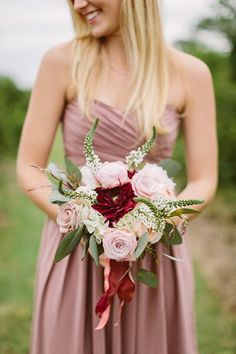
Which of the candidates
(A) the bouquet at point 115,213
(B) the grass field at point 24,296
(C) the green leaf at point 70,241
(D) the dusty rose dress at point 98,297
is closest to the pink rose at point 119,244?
(A) the bouquet at point 115,213

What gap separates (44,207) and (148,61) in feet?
2.90

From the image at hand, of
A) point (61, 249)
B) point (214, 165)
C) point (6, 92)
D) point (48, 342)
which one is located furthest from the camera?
point (6, 92)

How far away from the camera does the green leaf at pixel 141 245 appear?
2.67 metres

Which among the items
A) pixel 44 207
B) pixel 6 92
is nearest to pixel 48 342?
pixel 44 207

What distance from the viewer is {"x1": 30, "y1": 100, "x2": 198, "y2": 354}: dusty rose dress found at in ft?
10.5

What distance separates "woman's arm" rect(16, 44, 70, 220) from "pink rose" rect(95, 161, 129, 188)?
0.59 metres

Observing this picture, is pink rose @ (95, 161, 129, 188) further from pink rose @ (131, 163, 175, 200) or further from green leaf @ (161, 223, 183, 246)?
green leaf @ (161, 223, 183, 246)

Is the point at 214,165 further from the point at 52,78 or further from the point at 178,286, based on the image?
the point at 52,78

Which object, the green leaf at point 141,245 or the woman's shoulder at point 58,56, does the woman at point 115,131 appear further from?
the green leaf at point 141,245

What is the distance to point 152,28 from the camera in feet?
11.0

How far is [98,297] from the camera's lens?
324 centimetres

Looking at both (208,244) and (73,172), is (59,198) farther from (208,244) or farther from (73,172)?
(208,244)

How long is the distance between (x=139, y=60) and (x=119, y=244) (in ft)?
3.67

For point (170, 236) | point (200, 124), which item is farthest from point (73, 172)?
point (200, 124)
